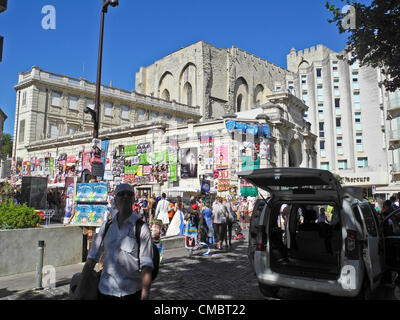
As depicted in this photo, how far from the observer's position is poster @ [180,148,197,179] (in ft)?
78.4

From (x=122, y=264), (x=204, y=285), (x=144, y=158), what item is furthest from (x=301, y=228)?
(x=144, y=158)

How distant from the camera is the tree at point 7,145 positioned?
63375 mm

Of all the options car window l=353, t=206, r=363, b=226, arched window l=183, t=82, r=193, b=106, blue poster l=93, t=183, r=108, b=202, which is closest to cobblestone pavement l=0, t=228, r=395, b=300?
car window l=353, t=206, r=363, b=226

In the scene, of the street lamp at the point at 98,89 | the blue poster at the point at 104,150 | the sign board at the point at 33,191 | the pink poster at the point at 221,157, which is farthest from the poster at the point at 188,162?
the street lamp at the point at 98,89

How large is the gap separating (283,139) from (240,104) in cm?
3015

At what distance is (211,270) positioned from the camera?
749 centimetres

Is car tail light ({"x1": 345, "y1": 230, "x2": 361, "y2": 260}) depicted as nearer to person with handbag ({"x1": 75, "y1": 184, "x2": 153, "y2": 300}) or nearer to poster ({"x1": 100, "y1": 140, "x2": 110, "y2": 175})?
person with handbag ({"x1": 75, "y1": 184, "x2": 153, "y2": 300})

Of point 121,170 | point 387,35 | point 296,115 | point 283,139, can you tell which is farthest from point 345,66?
point 387,35

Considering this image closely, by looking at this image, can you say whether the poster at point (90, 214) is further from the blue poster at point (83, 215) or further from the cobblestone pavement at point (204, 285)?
the cobblestone pavement at point (204, 285)

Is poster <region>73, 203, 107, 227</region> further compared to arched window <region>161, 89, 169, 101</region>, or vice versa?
arched window <region>161, 89, 169, 101</region>

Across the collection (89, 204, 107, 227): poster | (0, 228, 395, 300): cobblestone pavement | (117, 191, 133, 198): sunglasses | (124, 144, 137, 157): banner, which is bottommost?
(0, 228, 395, 300): cobblestone pavement

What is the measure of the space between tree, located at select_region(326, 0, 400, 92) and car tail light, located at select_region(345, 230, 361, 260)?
6111 millimetres

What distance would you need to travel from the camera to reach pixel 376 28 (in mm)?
8555

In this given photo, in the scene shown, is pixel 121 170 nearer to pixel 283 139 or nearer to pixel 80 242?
pixel 283 139
